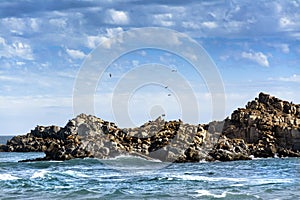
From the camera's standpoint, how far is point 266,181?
124 ft

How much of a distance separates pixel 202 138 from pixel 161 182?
82.1 feet

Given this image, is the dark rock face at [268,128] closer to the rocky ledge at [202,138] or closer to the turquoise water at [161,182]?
the rocky ledge at [202,138]

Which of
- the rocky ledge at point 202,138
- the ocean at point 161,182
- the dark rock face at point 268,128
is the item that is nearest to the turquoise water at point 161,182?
the ocean at point 161,182

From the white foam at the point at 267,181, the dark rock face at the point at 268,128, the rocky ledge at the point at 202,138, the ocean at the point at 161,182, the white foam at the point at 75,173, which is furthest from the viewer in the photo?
the dark rock face at the point at 268,128

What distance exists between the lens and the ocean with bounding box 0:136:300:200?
31.9 m

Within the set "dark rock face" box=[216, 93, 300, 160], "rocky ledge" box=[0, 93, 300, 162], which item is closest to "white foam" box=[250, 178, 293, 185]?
"rocky ledge" box=[0, 93, 300, 162]

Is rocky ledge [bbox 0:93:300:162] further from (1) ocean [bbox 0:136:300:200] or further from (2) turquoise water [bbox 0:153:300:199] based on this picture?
(2) turquoise water [bbox 0:153:300:199]

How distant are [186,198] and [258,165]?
22.9 metres

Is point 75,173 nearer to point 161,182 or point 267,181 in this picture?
point 161,182

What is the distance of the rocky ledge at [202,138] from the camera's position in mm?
59125

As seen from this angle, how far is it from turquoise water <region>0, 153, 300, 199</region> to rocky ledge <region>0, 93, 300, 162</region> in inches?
189

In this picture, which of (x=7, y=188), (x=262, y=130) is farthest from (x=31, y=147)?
(x=7, y=188)

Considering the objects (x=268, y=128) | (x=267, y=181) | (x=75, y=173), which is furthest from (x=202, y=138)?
(x=267, y=181)

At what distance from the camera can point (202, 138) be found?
2429 inches
